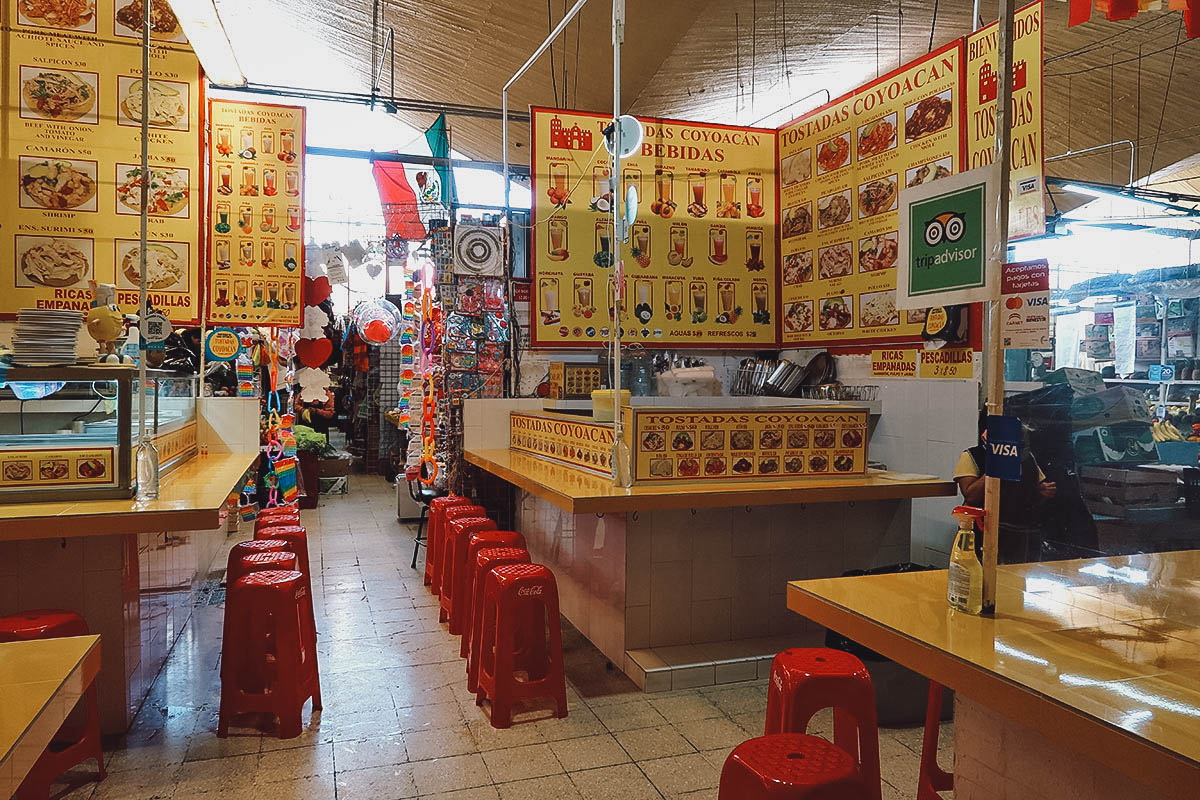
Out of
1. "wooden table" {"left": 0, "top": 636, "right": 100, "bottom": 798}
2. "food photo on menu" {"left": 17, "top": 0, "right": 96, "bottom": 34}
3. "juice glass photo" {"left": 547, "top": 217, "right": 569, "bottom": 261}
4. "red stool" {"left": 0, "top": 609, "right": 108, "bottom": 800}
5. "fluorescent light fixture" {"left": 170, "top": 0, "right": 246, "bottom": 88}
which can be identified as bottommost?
"red stool" {"left": 0, "top": 609, "right": 108, "bottom": 800}

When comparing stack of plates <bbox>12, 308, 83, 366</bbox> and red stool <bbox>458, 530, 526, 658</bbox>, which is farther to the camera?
red stool <bbox>458, 530, 526, 658</bbox>

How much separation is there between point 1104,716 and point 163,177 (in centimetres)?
527

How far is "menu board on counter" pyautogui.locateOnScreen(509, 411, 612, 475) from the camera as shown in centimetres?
402

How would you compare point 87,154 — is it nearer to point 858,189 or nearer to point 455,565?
point 455,565

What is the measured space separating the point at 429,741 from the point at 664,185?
3.69 m

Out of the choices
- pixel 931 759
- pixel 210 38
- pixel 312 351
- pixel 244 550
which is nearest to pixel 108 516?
pixel 244 550

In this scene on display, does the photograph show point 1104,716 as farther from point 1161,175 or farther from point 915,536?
point 1161,175

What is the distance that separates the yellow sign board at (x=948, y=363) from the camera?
13.3 ft

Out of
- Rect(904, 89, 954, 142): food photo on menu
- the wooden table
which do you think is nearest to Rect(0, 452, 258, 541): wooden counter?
the wooden table

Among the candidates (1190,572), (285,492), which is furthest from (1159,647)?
(285,492)

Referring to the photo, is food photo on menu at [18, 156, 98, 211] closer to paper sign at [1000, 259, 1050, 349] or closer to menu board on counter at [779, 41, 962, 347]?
menu board on counter at [779, 41, 962, 347]

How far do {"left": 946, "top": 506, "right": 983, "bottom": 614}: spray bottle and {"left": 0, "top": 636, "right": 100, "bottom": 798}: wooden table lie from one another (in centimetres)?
173

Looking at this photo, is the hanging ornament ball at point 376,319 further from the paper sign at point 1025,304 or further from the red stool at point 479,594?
the paper sign at point 1025,304

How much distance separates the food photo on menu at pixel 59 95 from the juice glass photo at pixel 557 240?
2.74 metres
